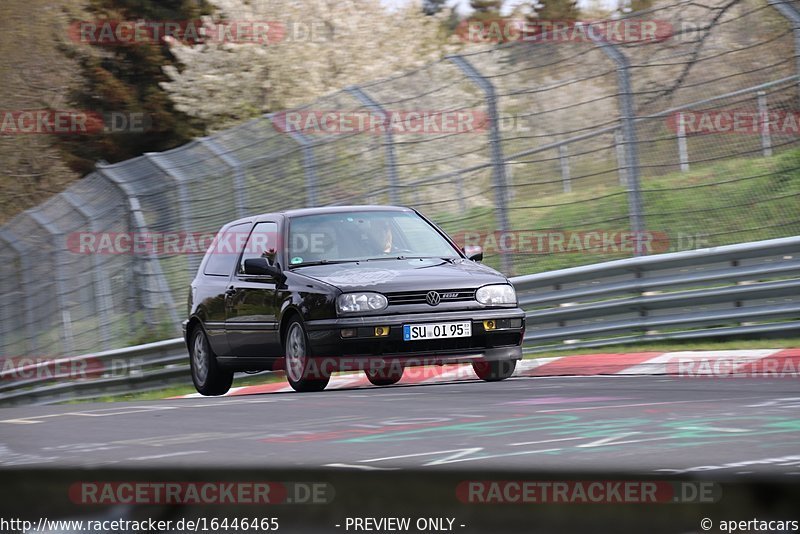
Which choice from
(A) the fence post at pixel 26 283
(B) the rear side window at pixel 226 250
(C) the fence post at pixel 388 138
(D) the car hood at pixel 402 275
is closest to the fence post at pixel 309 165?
(C) the fence post at pixel 388 138

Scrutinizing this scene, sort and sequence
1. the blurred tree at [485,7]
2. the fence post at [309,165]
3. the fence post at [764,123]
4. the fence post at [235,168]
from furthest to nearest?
the blurred tree at [485,7] < the fence post at [235,168] < the fence post at [309,165] < the fence post at [764,123]

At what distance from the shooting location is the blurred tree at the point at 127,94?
35969 mm

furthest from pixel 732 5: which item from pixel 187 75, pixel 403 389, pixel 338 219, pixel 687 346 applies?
pixel 187 75

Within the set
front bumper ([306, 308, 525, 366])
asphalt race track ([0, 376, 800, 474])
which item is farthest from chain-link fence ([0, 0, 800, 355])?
asphalt race track ([0, 376, 800, 474])

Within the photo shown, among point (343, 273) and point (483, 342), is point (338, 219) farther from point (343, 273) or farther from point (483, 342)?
point (483, 342)

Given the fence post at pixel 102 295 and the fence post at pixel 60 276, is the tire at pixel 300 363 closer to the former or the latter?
the fence post at pixel 102 295

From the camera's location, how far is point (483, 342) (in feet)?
32.5

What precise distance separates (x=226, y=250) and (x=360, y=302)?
265 centimetres

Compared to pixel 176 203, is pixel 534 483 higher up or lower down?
lower down

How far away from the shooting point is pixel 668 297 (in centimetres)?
1148

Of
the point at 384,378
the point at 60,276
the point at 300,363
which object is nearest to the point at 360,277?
the point at 300,363

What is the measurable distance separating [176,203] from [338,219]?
6.81 m

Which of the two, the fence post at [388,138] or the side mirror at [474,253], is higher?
the fence post at [388,138]

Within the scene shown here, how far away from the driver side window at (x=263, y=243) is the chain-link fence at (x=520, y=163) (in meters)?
2.69
